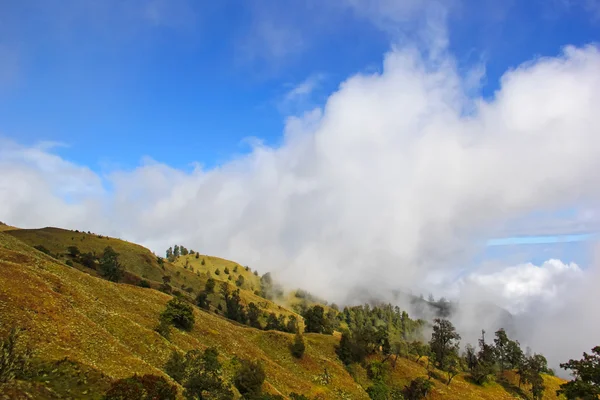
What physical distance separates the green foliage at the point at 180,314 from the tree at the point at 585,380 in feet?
227

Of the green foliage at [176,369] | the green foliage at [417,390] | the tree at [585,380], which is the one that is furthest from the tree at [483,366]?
the green foliage at [176,369]

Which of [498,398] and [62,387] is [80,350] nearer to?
[62,387]

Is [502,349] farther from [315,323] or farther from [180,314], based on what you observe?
[180,314]

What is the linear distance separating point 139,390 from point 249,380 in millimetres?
28347

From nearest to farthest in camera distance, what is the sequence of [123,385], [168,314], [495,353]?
1. [123,385]
2. [168,314]
3. [495,353]

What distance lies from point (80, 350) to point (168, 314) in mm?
31183

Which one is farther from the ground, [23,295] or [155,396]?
[23,295]

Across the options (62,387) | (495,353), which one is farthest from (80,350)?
(495,353)

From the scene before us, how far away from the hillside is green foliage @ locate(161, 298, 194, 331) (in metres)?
2.17

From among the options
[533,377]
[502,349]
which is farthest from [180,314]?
[502,349]

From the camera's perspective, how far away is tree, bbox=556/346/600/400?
55.9m

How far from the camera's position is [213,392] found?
40406mm

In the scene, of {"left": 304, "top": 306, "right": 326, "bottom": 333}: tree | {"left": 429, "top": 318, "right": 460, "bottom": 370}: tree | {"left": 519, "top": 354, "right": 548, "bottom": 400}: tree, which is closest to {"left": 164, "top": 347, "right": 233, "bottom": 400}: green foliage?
{"left": 304, "top": 306, "right": 326, "bottom": 333}: tree

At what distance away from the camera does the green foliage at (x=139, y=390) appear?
31156mm
